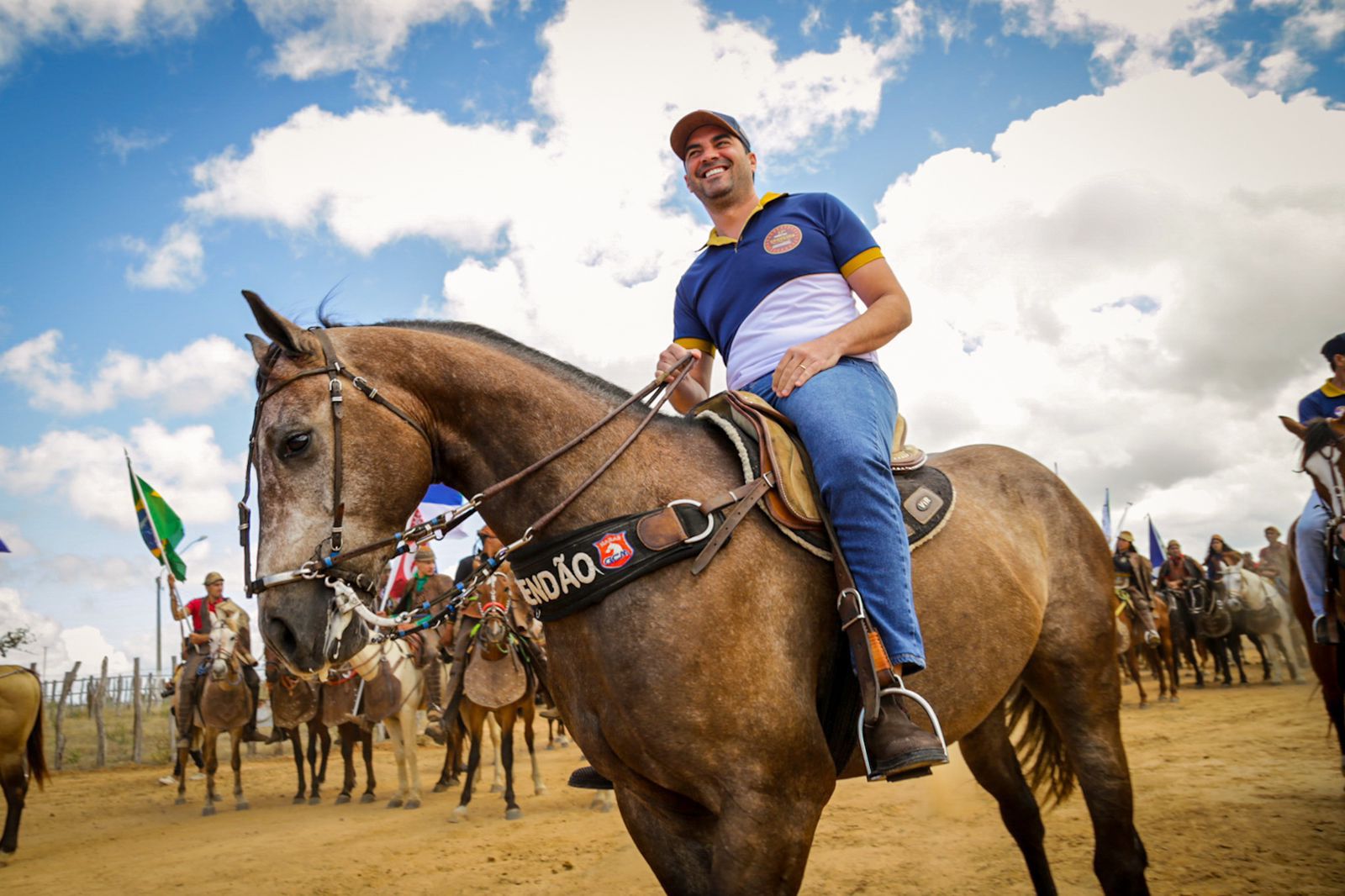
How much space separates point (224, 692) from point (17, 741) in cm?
247

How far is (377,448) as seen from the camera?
231cm

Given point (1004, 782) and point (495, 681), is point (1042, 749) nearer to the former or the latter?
point (1004, 782)

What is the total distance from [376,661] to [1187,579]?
713 inches

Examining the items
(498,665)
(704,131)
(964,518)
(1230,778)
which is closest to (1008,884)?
(964,518)

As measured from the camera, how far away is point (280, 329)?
2354 mm

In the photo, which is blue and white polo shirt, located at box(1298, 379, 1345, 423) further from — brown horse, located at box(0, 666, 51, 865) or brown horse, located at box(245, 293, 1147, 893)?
brown horse, located at box(0, 666, 51, 865)

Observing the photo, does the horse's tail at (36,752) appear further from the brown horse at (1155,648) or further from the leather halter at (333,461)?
the brown horse at (1155,648)

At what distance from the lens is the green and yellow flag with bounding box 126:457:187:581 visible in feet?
44.0

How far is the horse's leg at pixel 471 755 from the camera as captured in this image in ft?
33.0

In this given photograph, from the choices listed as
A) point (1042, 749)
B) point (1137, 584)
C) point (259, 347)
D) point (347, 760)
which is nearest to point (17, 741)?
point (347, 760)

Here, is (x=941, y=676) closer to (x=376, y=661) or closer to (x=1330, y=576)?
(x=1330, y=576)

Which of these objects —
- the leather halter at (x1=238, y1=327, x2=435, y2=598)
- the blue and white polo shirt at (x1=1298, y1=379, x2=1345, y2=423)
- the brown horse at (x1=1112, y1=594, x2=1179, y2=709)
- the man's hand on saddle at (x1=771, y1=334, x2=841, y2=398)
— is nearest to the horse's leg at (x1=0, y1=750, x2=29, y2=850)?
the leather halter at (x1=238, y1=327, x2=435, y2=598)

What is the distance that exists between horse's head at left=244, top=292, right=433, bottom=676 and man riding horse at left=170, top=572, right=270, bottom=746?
11829mm

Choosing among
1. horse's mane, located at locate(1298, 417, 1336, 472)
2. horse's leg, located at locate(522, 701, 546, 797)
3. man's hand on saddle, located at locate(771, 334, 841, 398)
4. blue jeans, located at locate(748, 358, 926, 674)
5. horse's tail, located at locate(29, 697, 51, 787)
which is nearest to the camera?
blue jeans, located at locate(748, 358, 926, 674)
